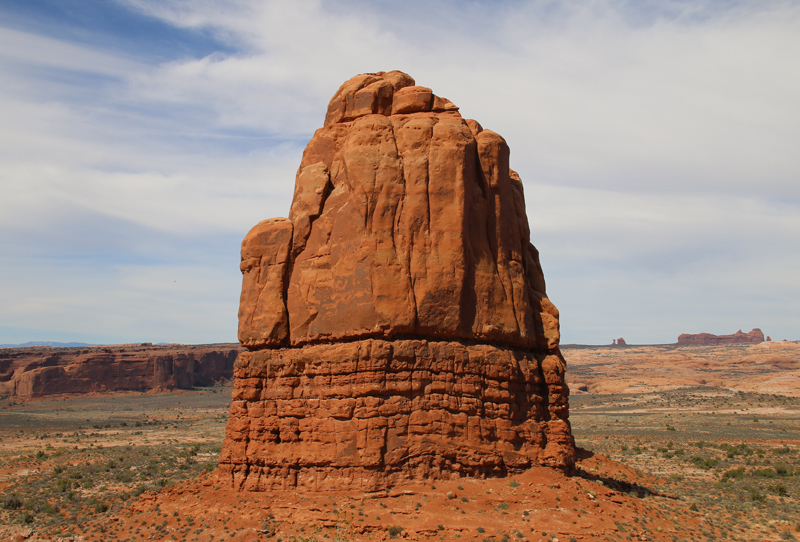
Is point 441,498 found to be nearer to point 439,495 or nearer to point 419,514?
point 439,495

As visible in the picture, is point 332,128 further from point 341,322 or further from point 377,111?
point 341,322

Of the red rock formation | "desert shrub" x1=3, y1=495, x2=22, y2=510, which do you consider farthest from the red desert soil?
the red rock formation

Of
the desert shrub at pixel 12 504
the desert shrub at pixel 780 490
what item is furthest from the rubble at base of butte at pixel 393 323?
the desert shrub at pixel 780 490

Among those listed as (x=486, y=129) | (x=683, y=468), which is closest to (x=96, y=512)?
(x=486, y=129)

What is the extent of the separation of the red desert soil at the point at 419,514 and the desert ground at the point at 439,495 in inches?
1.3

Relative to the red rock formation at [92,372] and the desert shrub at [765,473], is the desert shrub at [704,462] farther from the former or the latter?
the red rock formation at [92,372]

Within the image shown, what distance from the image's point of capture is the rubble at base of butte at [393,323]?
1512 cm

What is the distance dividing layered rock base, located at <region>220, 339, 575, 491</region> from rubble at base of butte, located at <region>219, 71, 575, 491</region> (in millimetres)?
36

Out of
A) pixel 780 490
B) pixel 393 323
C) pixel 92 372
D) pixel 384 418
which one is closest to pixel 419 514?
pixel 384 418

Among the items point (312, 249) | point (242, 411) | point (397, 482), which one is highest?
point (312, 249)

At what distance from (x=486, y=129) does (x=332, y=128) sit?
180 inches

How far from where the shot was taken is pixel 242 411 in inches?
669

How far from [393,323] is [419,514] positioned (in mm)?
4428

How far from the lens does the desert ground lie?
45.8 ft
